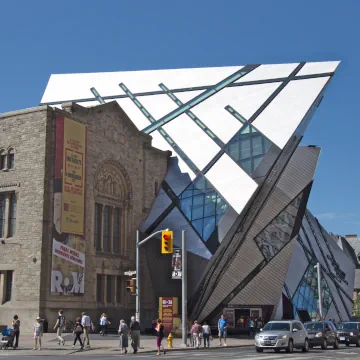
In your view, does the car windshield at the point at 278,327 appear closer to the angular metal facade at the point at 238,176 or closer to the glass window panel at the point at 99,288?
the angular metal facade at the point at 238,176

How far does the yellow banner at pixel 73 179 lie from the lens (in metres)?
40.4

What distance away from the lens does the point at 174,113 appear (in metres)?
54.3

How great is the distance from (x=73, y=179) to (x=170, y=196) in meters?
11.0

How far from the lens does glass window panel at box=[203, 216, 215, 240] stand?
4509cm

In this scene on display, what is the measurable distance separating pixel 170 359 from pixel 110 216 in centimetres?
2465

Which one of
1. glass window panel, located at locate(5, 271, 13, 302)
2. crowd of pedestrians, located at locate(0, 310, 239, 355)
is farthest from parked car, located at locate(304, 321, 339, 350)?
glass window panel, located at locate(5, 271, 13, 302)

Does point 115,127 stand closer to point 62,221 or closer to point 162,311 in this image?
→ point 62,221

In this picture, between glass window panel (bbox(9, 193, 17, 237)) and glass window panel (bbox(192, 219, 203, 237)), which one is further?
glass window panel (bbox(192, 219, 203, 237))

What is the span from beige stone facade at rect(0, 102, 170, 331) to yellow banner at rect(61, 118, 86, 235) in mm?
830

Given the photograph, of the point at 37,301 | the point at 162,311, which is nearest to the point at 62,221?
the point at 37,301

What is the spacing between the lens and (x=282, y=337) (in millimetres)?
27000

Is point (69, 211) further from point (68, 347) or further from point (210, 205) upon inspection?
point (68, 347)

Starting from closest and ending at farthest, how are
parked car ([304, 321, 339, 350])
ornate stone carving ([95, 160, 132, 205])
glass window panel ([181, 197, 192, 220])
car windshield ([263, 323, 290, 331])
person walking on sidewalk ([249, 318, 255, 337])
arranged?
car windshield ([263, 323, 290, 331]) < parked car ([304, 321, 339, 350]) < person walking on sidewalk ([249, 318, 255, 337]) < ornate stone carving ([95, 160, 132, 205]) < glass window panel ([181, 197, 192, 220])

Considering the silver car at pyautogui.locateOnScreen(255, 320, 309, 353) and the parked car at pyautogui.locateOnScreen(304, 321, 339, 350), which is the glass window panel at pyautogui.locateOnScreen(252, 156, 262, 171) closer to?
the parked car at pyautogui.locateOnScreen(304, 321, 339, 350)
